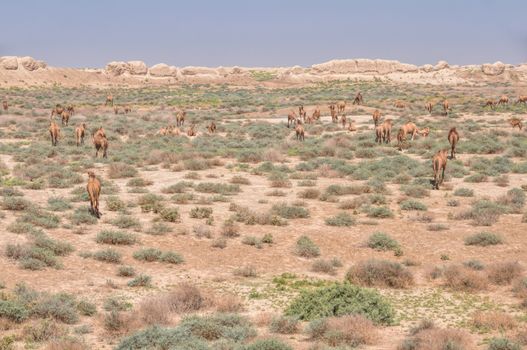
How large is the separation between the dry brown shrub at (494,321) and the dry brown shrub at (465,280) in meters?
2.15

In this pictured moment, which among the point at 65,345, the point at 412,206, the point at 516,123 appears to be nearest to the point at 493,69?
the point at 516,123

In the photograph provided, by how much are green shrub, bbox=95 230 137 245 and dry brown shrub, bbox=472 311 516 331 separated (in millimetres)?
8411

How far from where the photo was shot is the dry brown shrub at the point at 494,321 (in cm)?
950

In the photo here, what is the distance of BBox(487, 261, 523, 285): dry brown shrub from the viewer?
12.3 m

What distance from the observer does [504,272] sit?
1247 centimetres

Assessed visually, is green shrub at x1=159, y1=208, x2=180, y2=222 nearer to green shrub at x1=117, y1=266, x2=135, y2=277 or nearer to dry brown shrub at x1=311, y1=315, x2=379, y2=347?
green shrub at x1=117, y1=266, x2=135, y2=277

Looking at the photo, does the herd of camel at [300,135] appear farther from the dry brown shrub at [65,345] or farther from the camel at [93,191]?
the dry brown shrub at [65,345]

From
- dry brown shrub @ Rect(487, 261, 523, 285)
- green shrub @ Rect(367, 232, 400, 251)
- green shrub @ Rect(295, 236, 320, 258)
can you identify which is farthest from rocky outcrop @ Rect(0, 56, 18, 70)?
dry brown shrub @ Rect(487, 261, 523, 285)

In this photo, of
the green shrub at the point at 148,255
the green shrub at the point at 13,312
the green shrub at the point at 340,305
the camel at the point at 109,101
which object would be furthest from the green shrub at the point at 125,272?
the camel at the point at 109,101

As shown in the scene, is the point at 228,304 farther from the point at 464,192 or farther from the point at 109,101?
the point at 109,101

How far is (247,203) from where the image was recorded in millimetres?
19719

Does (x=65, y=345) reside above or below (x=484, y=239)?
above

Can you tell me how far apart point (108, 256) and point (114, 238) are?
1.27 m

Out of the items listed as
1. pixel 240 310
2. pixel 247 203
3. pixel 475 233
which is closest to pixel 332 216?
pixel 247 203
